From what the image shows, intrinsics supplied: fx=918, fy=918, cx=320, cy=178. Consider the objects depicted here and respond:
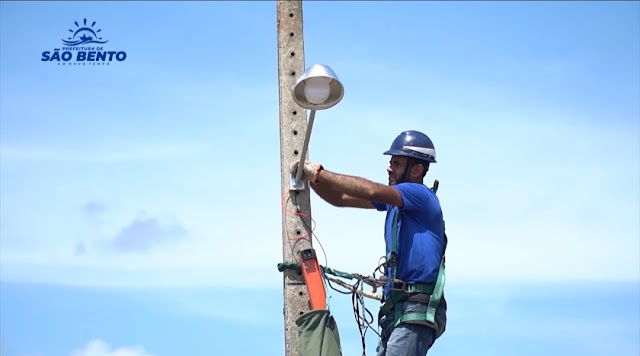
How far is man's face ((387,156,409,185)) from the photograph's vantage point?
8.04m

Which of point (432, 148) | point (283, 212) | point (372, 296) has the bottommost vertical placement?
point (372, 296)

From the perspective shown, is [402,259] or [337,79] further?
[402,259]

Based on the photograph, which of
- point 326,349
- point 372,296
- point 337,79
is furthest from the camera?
point 372,296

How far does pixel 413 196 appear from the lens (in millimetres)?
7656

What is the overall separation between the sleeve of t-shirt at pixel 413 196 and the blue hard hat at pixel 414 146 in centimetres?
34

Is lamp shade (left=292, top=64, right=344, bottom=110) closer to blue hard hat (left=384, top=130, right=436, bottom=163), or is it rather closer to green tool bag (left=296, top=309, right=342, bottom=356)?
blue hard hat (left=384, top=130, right=436, bottom=163)

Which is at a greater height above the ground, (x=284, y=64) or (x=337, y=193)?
(x=284, y=64)

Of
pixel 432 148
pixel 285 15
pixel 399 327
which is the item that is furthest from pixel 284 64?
pixel 399 327

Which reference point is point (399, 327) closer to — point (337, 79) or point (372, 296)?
point (372, 296)

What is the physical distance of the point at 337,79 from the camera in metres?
6.99

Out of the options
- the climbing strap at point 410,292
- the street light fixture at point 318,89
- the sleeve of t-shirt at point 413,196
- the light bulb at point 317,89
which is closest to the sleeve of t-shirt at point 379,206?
the climbing strap at point 410,292

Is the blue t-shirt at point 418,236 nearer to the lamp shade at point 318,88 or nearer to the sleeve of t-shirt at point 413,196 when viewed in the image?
the sleeve of t-shirt at point 413,196

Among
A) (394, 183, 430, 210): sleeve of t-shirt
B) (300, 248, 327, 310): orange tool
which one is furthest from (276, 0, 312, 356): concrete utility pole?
(394, 183, 430, 210): sleeve of t-shirt

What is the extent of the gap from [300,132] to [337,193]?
65cm
